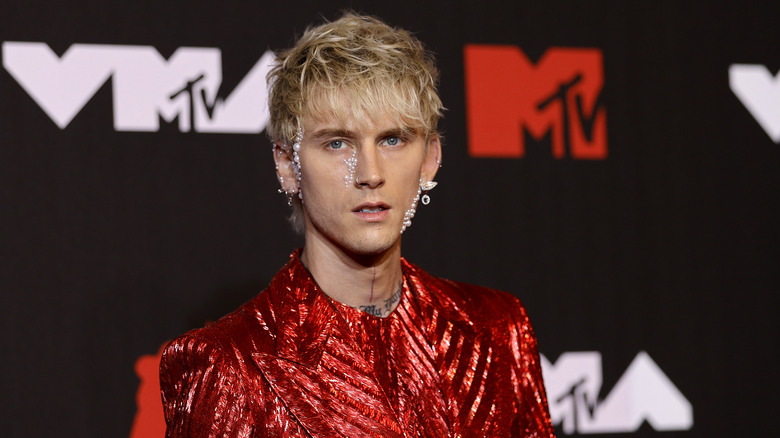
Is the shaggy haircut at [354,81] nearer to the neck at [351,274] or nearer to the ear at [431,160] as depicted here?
the ear at [431,160]

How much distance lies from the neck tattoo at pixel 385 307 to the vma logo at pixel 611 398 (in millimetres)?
1123

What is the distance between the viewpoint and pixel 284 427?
1.67m

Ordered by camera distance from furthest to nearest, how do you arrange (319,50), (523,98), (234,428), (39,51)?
(523,98)
(39,51)
(319,50)
(234,428)

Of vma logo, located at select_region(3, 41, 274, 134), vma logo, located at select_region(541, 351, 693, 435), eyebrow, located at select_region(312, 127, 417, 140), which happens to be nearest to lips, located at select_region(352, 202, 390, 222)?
eyebrow, located at select_region(312, 127, 417, 140)

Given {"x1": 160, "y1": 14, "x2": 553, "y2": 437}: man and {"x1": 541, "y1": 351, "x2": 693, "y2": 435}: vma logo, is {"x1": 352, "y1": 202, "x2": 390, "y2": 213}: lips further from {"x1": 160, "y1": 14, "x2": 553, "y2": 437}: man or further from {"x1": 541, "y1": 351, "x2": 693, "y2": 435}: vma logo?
{"x1": 541, "y1": 351, "x2": 693, "y2": 435}: vma logo

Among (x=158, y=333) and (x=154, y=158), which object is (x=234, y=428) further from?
(x=154, y=158)

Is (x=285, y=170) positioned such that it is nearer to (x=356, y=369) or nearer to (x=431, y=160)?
(x=431, y=160)

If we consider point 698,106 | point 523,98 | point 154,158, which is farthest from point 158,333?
point 698,106

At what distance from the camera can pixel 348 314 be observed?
5.91 feet

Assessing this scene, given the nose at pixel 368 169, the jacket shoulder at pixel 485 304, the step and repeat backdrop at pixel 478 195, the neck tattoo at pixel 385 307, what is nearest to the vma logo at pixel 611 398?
the step and repeat backdrop at pixel 478 195

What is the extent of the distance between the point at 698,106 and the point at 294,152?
1828mm

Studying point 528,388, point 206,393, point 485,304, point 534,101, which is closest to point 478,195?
point 534,101

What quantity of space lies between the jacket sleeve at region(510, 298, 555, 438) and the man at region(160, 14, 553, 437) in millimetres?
11

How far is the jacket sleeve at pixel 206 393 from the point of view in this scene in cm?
166
